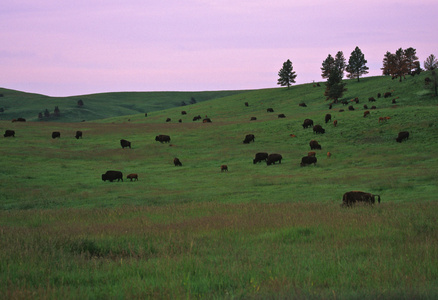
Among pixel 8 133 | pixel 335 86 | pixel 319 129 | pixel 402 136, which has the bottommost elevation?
pixel 402 136

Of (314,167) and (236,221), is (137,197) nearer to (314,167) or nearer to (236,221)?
(236,221)

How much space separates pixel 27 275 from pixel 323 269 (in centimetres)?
476

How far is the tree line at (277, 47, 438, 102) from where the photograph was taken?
7825 centimetres

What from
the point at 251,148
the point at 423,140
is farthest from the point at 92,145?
the point at 423,140

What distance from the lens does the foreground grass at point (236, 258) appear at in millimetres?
5539

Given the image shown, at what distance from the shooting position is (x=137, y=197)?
72.9 ft

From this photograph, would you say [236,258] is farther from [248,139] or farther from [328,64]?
[328,64]

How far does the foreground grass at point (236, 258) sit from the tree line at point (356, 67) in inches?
2359

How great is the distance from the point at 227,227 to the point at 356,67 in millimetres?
100639

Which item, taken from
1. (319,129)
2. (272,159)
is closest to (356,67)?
(319,129)

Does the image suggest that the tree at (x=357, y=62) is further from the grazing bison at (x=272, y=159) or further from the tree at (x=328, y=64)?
the grazing bison at (x=272, y=159)

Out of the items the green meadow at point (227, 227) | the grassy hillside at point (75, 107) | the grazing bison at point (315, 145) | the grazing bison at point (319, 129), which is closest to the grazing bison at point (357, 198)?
the green meadow at point (227, 227)

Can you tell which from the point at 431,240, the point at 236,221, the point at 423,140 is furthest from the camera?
the point at 423,140

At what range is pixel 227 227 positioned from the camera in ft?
34.6
